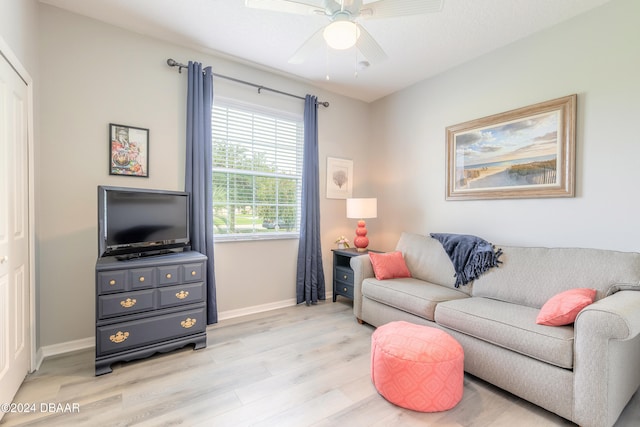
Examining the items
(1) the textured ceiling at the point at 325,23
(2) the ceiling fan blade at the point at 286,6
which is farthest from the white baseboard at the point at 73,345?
(2) the ceiling fan blade at the point at 286,6

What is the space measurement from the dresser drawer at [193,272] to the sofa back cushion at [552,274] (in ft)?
7.93

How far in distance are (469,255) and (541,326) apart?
958 millimetres

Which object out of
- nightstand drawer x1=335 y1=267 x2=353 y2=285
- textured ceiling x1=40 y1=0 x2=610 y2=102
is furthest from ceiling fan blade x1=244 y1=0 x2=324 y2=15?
nightstand drawer x1=335 y1=267 x2=353 y2=285

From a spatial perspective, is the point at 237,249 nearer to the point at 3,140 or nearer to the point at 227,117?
the point at 227,117

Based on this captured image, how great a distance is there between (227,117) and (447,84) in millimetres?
2562

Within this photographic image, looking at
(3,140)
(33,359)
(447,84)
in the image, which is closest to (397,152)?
(447,84)

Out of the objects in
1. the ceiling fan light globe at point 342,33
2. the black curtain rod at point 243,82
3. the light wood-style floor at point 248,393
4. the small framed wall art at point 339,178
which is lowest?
the light wood-style floor at point 248,393

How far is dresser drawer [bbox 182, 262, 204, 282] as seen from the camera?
7.93ft

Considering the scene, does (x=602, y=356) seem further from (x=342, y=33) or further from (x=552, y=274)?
(x=342, y=33)

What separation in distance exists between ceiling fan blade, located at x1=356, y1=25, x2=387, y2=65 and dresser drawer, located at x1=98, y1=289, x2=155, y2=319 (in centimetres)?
237

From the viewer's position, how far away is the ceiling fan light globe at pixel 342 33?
1579mm

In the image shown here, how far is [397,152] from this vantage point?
3.98 m

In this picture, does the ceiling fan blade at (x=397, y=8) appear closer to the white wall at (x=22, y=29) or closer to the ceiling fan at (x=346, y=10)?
the ceiling fan at (x=346, y=10)

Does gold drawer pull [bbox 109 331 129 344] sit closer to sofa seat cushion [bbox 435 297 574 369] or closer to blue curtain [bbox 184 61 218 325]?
blue curtain [bbox 184 61 218 325]
